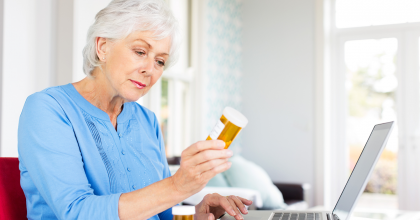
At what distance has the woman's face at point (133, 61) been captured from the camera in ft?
3.55

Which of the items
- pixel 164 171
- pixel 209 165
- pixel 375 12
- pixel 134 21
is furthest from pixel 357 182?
pixel 375 12

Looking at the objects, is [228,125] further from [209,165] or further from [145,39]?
[145,39]

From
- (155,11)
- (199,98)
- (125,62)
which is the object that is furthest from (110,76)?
(199,98)

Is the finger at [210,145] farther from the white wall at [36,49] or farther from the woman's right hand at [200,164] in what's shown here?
the white wall at [36,49]

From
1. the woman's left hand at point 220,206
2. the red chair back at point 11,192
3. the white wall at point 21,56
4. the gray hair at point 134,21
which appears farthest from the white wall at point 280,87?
the red chair back at point 11,192

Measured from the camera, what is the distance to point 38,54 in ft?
5.79

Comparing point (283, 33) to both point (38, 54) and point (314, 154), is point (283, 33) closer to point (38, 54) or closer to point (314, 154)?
point (314, 154)

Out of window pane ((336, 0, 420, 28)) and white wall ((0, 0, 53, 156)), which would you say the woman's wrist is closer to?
white wall ((0, 0, 53, 156))

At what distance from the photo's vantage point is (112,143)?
3.74 ft

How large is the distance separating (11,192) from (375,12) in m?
4.38

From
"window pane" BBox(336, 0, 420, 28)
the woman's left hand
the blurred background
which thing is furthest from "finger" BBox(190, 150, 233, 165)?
"window pane" BBox(336, 0, 420, 28)

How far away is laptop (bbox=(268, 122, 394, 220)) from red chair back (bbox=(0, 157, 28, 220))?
28.4 inches

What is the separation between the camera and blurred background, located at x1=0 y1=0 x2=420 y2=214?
4223 mm

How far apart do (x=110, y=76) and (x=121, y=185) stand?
0.32m
